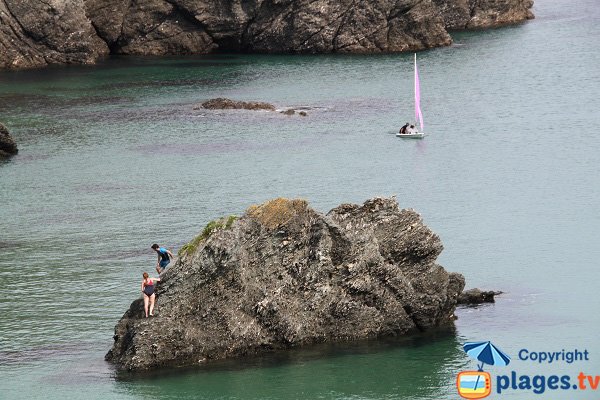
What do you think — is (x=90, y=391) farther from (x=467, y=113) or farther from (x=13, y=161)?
(x=467, y=113)

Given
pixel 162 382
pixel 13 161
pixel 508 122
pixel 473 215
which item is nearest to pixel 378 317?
pixel 162 382

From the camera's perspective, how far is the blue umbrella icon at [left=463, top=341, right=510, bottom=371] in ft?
226

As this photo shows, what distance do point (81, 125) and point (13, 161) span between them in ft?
58.8

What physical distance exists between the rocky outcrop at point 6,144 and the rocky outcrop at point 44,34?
48.5 meters

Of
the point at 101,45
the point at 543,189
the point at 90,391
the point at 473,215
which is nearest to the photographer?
the point at 90,391

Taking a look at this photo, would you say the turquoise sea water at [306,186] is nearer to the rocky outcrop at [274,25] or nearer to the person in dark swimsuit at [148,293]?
the person in dark swimsuit at [148,293]

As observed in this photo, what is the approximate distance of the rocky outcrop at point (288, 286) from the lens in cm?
7219

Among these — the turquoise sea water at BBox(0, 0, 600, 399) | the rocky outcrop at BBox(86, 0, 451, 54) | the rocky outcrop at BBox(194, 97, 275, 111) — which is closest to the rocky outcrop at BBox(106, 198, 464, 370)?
the turquoise sea water at BBox(0, 0, 600, 399)

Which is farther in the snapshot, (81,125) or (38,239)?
(81,125)

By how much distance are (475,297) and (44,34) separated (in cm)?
11250

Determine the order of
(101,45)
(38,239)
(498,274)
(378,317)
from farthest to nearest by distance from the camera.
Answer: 1. (101,45)
2. (38,239)
3. (498,274)
4. (378,317)

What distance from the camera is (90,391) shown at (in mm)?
69375

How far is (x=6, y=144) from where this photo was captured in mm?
131250

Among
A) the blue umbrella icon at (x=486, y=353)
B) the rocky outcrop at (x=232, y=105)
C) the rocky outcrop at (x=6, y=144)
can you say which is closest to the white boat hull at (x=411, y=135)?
the rocky outcrop at (x=232, y=105)
